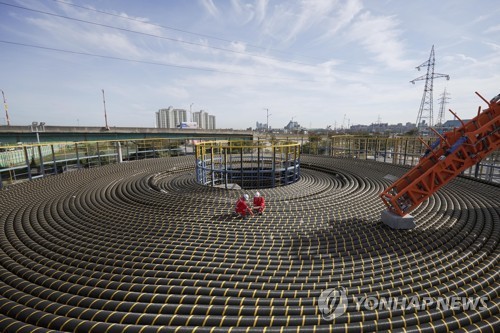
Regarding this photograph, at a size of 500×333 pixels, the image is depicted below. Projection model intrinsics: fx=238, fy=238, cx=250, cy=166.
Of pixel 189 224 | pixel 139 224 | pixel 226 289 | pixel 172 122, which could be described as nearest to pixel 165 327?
pixel 226 289

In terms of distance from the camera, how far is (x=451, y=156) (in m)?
6.71

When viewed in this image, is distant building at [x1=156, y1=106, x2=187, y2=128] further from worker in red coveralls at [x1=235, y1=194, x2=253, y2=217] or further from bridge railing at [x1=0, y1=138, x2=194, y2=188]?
worker in red coveralls at [x1=235, y1=194, x2=253, y2=217]

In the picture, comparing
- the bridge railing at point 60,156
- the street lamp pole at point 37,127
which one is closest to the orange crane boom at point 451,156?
the bridge railing at point 60,156

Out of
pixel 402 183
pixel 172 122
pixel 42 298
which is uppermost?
pixel 172 122

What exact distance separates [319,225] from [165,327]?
209 inches

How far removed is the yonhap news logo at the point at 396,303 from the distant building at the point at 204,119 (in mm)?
124845

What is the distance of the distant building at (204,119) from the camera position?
133 meters

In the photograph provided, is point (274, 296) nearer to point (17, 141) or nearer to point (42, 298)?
point (42, 298)

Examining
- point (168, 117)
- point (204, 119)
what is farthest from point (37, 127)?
point (204, 119)

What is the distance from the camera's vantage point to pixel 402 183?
7.49 metres

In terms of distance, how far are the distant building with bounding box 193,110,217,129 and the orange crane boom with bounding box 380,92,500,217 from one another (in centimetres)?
12253

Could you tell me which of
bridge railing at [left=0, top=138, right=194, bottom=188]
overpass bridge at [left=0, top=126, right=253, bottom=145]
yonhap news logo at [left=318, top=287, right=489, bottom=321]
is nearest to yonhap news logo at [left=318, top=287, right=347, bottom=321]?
yonhap news logo at [left=318, top=287, right=489, bottom=321]

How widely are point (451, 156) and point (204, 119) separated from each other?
13977 centimetres

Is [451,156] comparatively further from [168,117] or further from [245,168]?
[168,117]
